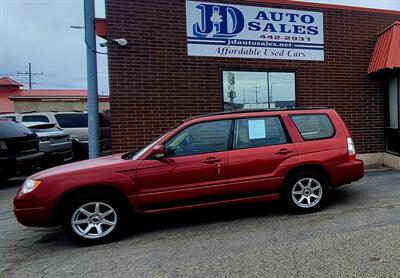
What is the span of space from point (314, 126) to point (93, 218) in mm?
3623

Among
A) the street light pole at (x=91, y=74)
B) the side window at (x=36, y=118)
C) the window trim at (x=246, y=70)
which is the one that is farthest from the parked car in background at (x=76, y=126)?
the window trim at (x=246, y=70)

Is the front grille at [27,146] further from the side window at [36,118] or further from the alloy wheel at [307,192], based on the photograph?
the alloy wheel at [307,192]

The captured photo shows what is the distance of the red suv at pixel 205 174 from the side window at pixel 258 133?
0.05 feet

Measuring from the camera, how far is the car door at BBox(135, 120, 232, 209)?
5.43 m

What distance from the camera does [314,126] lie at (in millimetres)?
6328

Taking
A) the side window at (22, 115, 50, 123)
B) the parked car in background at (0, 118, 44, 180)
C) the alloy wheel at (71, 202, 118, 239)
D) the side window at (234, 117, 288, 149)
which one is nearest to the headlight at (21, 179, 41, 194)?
the alloy wheel at (71, 202, 118, 239)

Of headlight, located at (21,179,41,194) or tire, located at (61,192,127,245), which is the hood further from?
tire, located at (61,192,127,245)

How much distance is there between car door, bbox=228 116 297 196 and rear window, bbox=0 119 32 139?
6.25 m

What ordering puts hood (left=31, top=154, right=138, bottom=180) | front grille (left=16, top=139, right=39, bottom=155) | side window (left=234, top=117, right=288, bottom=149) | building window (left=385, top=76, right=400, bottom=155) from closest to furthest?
hood (left=31, top=154, right=138, bottom=180), side window (left=234, top=117, right=288, bottom=149), front grille (left=16, top=139, right=39, bottom=155), building window (left=385, top=76, right=400, bottom=155)

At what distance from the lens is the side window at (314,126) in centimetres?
623

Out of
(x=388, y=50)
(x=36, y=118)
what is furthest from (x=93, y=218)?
(x=36, y=118)

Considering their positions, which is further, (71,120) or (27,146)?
(71,120)

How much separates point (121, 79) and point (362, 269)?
6.49 m

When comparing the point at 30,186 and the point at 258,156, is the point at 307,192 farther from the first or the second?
the point at 30,186
